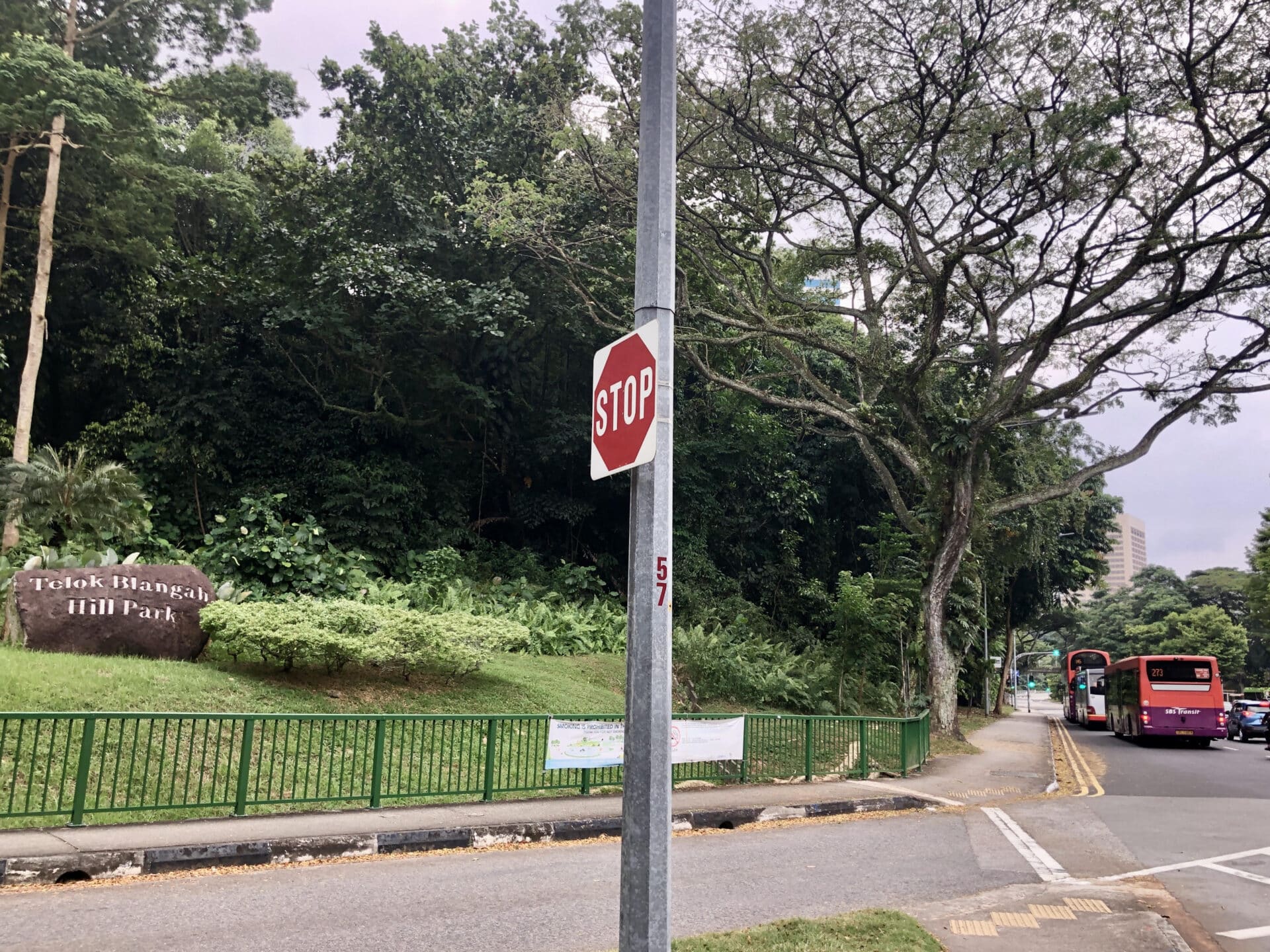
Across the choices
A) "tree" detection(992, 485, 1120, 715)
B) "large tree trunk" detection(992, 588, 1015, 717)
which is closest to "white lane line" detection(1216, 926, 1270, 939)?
"tree" detection(992, 485, 1120, 715)

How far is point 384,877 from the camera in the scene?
7.71 meters

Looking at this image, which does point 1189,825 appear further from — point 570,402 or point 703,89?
point 570,402

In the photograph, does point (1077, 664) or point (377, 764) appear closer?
point (377, 764)

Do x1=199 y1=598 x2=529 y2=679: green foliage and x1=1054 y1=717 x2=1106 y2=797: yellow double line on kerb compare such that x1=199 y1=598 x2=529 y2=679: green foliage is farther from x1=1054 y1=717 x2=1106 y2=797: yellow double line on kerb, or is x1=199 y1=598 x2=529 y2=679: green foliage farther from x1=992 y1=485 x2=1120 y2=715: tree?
x1=992 y1=485 x2=1120 y2=715: tree

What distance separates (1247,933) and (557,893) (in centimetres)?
526

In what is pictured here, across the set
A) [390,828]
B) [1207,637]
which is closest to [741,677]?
[390,828]

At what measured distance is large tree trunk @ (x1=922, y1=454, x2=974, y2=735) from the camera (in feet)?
68.6

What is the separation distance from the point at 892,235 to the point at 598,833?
17.1 meters

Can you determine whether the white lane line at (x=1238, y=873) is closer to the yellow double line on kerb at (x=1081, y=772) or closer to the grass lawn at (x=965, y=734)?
the yellow double line on kerb at (x=1081, y=772)

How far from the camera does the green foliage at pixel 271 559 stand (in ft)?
60.6

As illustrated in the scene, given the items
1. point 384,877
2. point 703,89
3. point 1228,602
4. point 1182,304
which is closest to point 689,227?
point 703,89

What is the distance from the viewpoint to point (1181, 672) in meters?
26.0

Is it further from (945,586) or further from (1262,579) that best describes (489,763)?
(1262,579)

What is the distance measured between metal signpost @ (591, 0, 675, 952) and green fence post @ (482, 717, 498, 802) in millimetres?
7835
